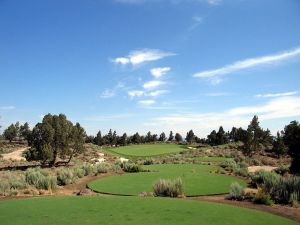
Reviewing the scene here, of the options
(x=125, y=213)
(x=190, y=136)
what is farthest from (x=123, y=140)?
(x=125, y=213)

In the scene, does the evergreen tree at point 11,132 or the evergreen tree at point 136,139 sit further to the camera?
the evergreen tree at point 136,139

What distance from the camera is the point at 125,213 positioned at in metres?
11.0

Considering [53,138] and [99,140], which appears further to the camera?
[99,140]

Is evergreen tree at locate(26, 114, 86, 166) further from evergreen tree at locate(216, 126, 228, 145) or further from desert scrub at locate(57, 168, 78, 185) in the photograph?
evergreen tree at locate(216, 126, 228, 145)

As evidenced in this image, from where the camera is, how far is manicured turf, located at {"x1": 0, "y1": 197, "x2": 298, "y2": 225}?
396 inches

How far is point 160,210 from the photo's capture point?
37.5 ft

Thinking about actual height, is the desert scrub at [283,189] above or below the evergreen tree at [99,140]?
below

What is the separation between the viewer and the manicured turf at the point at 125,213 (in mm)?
10062

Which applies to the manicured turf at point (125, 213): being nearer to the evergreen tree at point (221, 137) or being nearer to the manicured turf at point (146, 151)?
the manicured turf at point (146, 151)

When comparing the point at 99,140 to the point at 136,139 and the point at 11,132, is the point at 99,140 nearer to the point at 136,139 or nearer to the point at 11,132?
the point at 136,139

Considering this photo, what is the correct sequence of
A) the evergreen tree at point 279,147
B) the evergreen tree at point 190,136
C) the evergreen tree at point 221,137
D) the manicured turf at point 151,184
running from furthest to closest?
the evergreen tree at point 190,136 → the evergreen tree at point 221,137 → the evergreen tree at point 279,147 → the manicured turf at point 151,184

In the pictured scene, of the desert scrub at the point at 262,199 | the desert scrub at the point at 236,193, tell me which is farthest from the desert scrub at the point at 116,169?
the desert scrub at the point at 262,199

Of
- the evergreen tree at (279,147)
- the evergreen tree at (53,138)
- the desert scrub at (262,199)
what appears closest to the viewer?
the desert scrub at (262,199)

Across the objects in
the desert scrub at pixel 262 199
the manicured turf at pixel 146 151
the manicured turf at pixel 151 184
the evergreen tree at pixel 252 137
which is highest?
the evergreen tree at pixel 252 137
